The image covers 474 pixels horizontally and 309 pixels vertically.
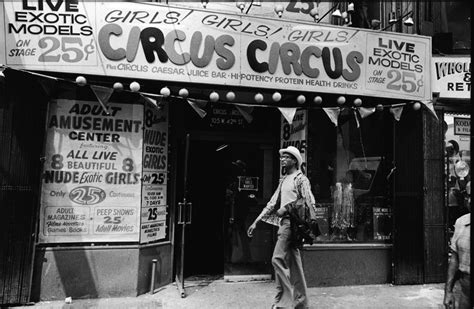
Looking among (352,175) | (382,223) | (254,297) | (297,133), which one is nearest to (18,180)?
(254,297)

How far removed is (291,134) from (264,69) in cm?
137

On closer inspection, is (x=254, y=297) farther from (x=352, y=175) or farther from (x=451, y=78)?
(x=451, y=78)

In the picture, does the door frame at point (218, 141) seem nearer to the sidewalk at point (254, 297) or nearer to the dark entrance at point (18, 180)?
the sidewalk at point (254, 297)

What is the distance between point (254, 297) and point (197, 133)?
285 cm

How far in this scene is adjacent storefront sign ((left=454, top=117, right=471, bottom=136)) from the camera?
24.4 ft

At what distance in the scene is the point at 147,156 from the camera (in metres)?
6.14

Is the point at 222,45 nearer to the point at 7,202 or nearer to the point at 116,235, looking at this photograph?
the point at 116,235

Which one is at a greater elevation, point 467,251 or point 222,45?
point 222,45

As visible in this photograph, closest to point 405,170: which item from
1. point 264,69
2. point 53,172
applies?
point 264,69

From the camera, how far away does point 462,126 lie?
294 inches

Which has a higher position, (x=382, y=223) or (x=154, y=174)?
(x=154, y=174)

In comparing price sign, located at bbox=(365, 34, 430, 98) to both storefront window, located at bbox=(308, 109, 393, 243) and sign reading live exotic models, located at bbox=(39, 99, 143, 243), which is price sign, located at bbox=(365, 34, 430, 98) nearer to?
storefront window, located at bbox=(308, 109, 393, 243)

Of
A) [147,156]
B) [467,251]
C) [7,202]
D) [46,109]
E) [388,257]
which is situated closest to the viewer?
[467,251]

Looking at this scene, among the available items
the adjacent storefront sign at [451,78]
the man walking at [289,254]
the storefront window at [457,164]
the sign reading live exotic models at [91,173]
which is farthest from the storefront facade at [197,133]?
the man walking at [289,254]
